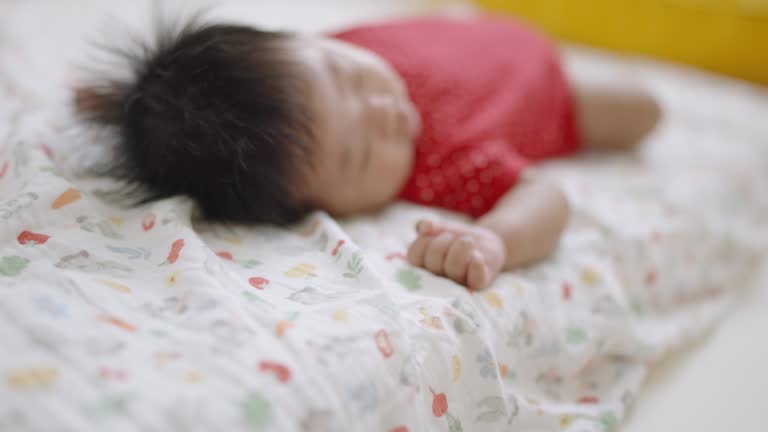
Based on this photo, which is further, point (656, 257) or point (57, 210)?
point (656, 257)

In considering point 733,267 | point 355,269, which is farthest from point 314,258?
point 733,267

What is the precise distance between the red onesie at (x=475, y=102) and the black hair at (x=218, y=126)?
256mm

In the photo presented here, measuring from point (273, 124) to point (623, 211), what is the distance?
23.4 inches

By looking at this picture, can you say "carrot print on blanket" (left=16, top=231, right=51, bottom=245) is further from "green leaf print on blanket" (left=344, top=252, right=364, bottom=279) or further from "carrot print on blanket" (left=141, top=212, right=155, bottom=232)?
"green leaf print on blanket" (left=344, top=252, right=364, bottom=279)

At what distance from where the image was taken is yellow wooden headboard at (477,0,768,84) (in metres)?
1.66

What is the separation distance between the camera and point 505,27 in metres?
1.49

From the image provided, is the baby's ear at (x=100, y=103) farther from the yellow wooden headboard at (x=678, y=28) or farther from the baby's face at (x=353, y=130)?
the yellow wooden headboard at (x=678, y=28)

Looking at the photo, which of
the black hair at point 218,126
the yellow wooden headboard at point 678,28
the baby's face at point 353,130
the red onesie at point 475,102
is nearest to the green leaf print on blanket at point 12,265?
the black hair at point 218,126

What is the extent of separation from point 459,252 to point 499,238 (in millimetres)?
93

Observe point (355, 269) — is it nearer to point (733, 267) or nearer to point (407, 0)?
point (733, 267)

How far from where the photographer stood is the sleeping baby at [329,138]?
33.5 inches

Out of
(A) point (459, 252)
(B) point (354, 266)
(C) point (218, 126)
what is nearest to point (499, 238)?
(A) point (459, 252)

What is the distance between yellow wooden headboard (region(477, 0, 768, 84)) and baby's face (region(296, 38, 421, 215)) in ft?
3.31

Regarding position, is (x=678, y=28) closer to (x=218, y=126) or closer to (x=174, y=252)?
(x=218, y=126)
